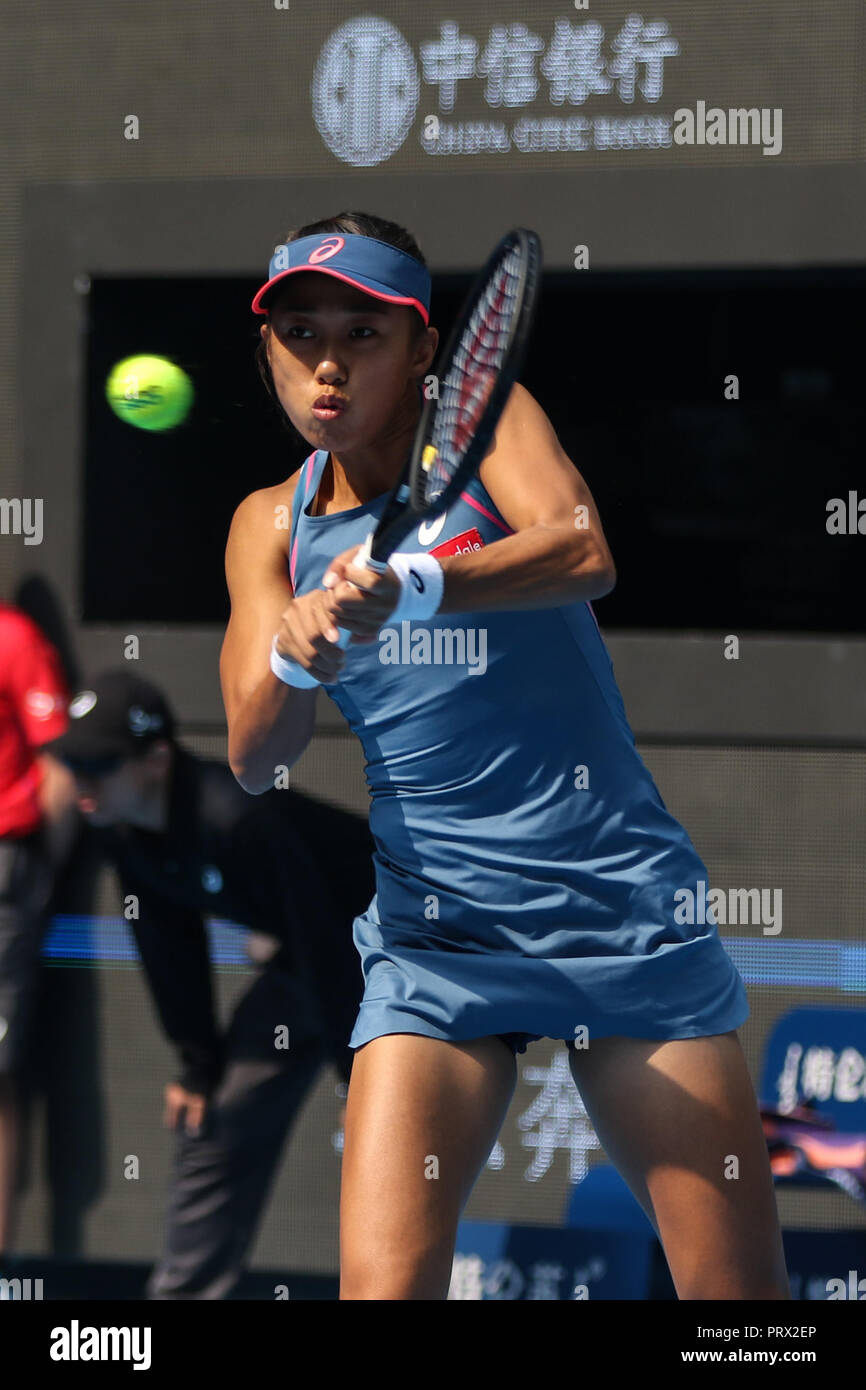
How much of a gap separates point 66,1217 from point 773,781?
5.10ft

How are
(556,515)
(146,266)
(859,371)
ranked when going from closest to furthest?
1. (556,515)
2. (859,371)
3. (146,266)

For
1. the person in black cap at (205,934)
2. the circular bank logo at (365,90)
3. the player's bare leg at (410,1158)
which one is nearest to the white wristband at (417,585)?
the player's bare leg at (410,1158)

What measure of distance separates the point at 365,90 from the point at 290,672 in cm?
130

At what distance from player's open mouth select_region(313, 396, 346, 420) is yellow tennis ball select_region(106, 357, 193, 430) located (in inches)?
35.1

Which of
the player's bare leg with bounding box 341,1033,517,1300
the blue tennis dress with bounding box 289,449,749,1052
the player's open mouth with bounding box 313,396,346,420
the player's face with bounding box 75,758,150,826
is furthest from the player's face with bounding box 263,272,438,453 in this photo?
the player's face with bounding box 75,758,150,826

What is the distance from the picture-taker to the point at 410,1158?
188 cm

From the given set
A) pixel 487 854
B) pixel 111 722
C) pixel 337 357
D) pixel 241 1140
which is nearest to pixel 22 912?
pixel 111 722

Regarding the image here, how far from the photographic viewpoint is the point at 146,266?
2.86 metres

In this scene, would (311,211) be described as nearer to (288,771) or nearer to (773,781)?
(288,771)

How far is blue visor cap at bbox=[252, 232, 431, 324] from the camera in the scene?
202cm

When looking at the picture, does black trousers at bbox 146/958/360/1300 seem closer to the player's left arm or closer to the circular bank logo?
the player's left arm

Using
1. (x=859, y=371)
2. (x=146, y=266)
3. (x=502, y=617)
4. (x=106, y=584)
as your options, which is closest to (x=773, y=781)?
(x=859, y=371)

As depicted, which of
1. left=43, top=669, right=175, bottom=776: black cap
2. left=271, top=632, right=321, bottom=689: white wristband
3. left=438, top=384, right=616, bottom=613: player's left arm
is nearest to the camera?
left=438, top=384, right=616, bottom=613: player's left arm

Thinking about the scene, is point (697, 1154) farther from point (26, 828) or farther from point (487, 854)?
point (26, 828)
